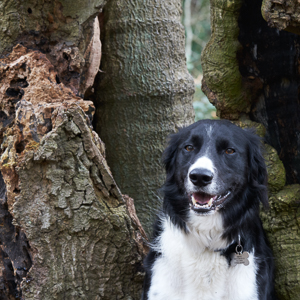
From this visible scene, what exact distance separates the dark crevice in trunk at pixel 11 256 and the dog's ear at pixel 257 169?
69.1 inches

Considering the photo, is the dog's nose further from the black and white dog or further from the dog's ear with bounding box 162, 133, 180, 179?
the dog's ear with bounding box 162, 133, 180, 179

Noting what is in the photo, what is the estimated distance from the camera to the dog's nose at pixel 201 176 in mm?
2512

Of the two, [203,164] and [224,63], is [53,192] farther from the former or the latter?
[224,63]

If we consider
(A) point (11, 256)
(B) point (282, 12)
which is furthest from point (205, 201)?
Result: (A) point (11, 256)

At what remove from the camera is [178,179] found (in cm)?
295

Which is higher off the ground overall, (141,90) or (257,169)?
(141,90)

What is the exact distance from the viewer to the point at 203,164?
2553mm

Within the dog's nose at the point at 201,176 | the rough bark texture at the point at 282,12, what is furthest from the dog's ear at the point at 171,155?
the rough bark texture at the point at 282,12

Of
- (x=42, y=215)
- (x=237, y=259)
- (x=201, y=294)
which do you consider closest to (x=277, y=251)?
(x=237, y=259)

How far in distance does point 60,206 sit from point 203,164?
1087 mm

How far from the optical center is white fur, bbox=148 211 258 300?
268cm

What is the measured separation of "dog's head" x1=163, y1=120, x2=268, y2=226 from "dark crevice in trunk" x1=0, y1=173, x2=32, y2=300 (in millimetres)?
1160

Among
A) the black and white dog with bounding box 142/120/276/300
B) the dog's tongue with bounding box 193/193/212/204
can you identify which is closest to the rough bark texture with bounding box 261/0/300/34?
the black and white dog with bounding box 142/120/276/300

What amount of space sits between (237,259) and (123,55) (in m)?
2.29
